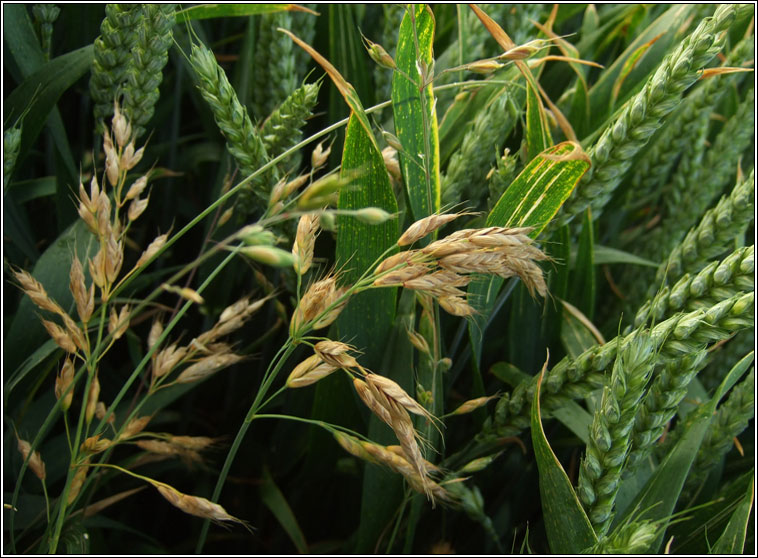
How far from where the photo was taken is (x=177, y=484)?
74 centimetres

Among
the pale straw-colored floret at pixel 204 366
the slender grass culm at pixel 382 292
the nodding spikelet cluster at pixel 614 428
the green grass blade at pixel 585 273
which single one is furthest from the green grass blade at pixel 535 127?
the pale straw-colored floret at pixel 204 366

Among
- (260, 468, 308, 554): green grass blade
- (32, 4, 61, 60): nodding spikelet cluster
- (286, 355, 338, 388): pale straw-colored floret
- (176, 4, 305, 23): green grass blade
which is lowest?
(260, 468, 308, 554): green grass blade

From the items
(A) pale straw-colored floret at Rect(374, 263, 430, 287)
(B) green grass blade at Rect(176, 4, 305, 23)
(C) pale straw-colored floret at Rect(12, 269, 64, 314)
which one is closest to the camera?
(A) pale straw-colored floret at Rect(374, 263, 430, 287)

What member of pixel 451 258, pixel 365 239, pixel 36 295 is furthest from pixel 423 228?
pixel 36 295

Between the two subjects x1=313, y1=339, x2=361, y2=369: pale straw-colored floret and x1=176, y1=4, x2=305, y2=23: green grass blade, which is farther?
x1=176, y1=4, x2=305, y2=23: green grass blade

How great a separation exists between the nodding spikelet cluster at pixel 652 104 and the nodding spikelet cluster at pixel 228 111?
26cm

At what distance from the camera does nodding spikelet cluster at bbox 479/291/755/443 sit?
403 millimetres

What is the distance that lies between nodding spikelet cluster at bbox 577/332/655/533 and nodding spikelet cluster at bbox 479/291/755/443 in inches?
0.7

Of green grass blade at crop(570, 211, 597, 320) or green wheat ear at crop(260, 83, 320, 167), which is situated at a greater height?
green wheat ear at crop(260, 83, 320, 167)

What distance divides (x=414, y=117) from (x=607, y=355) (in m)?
0.23

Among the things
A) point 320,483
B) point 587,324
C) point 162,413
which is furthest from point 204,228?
point 587,324

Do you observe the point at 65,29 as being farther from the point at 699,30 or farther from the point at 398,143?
the point at 699,30

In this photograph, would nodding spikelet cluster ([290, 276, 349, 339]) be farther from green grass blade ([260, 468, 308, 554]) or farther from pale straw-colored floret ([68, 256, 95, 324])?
green grass blade ([260, 468, 308, 554])

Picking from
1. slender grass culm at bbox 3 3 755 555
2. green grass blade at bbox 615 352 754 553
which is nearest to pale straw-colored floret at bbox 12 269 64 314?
slender grass culm at bbox 3 3 755 555
